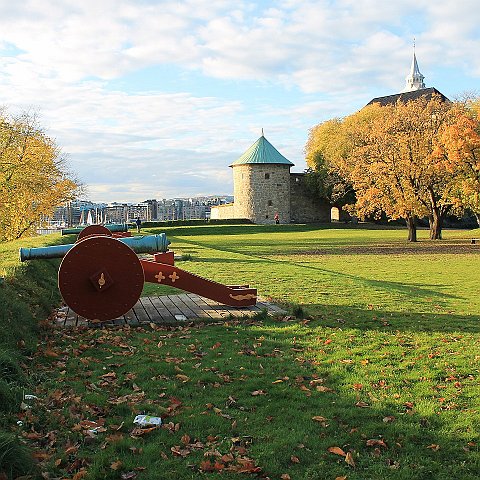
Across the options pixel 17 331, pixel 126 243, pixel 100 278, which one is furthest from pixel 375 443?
pixel 126 243

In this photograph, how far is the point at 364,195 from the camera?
29.7 m

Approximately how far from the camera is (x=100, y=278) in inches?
296

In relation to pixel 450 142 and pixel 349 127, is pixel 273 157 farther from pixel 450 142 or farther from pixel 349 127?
pixel 450 142

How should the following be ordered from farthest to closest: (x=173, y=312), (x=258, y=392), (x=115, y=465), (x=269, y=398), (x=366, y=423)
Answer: (x=173, y=312) < (x=258, y=392) < (x=269, y=398) < (x=366, y=423) < (x=115, y=465)

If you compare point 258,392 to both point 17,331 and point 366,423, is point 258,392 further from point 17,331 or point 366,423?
point 17,331

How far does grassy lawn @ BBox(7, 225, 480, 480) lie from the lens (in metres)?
3.81

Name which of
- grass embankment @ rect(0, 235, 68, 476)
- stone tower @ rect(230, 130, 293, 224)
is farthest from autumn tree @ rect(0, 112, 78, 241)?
stone tower @ rect(230, 130, 293, 224)

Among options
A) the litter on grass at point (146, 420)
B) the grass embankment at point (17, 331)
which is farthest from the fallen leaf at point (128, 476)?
the litter on grass at point (146, 420)

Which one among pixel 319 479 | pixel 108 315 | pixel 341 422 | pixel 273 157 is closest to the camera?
pixel 319 479

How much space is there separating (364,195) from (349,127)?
25.7m

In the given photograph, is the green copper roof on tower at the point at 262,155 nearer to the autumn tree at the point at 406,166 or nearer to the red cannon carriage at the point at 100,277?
the autumn tree at the point at 406,166

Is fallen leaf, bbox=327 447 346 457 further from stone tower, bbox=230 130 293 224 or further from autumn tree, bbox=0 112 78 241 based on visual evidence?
stone tower, bbox=230 130 293 224

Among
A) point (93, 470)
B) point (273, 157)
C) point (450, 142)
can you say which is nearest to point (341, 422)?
point (93, 470)

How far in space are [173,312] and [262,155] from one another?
5440 centimetres
